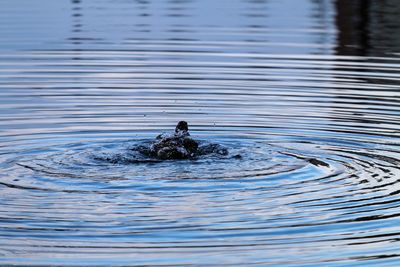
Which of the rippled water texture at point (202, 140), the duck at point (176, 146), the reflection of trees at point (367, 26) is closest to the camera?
the rippled water texture at point (202, 140)

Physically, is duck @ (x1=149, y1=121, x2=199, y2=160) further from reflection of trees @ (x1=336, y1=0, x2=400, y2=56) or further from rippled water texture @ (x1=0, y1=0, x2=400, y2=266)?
reflection of trees @ (x1=336, y1=0, x2=400, y2=56)

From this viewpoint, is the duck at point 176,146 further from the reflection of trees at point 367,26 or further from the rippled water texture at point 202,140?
the reflection of trees at point 367,26

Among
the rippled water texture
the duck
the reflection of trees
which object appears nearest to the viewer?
the rippled water texture

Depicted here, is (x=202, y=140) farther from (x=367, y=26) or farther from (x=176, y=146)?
(x=367, y=26)

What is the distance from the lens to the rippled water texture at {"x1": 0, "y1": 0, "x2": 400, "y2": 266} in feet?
34.3

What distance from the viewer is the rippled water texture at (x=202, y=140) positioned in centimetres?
1047

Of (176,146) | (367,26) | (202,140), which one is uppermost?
(367,26)

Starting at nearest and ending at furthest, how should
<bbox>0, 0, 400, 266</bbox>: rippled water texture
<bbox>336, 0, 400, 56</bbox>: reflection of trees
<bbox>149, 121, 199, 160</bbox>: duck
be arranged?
<bbox>0, 0, 400, 266</bbox>: rippled water texture → <bbox>149, 121, 199, 160</bbox>: duck → <bbox>336, 0, 400, 56</bbox>: reflection of trees

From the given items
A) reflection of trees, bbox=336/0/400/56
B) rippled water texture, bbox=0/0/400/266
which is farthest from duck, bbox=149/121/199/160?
reflection of trees, bbox=336/0/400/56

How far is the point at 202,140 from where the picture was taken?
15.3m

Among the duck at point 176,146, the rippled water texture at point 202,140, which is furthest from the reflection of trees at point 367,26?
the duck at point 176,146

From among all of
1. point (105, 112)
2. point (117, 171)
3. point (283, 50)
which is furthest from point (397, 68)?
point (117, 171)

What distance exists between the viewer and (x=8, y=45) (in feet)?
85.8

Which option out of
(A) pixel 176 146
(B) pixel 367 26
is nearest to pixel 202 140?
(A) pixel 176 146
